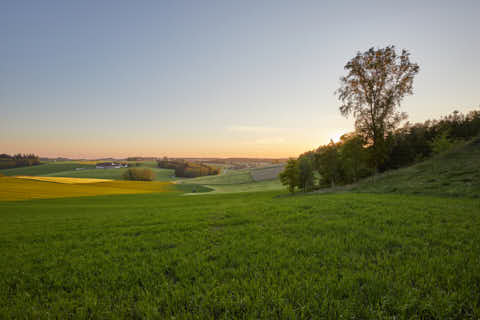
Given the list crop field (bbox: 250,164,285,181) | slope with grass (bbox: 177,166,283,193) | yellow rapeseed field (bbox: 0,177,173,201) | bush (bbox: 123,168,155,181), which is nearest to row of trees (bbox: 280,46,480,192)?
slope with grass (bbox: 177,166,283,193)

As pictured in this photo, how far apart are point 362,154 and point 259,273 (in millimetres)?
27381

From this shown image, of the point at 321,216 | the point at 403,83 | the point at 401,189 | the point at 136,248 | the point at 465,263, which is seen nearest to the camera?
the point at 465,263

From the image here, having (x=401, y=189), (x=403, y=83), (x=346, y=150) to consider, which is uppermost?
(x=403, y=83)

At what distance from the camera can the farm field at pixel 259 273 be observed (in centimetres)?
261

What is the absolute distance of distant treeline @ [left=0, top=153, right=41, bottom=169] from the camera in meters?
99.4

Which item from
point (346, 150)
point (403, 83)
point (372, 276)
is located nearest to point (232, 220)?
point (372, 276)

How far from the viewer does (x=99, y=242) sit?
18.6 ft

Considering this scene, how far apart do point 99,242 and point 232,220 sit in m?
4.56

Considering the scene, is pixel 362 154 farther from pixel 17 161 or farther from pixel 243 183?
pixel 17 161

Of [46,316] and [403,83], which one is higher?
[403,83]

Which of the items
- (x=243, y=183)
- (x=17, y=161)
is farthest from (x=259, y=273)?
(x=17, y=161)

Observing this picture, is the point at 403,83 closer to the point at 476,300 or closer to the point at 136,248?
the point at 476,300

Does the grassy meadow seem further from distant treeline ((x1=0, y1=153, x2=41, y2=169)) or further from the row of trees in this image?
distant treeline ((x1=0, y1=153, x2=41, y2=169))

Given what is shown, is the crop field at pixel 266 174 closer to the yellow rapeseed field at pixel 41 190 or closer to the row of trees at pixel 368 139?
the row of trees at pixel 368 139
